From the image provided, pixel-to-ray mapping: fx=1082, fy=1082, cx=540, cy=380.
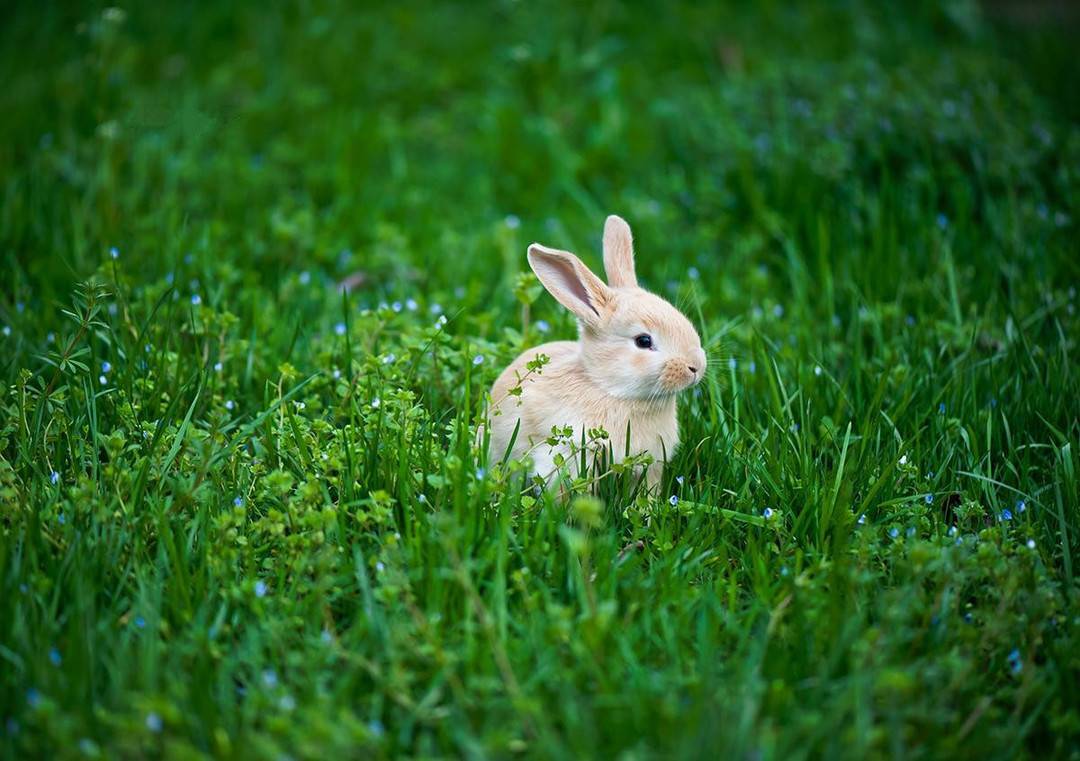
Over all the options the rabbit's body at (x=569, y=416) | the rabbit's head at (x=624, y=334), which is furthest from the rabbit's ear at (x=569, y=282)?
the rabbit's body at (x=569, y=416)

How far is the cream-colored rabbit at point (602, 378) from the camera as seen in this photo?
3.16m

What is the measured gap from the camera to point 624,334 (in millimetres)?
3223

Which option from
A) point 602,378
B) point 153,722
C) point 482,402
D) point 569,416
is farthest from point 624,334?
point 153,722

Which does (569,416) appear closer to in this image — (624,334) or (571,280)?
(624,334)

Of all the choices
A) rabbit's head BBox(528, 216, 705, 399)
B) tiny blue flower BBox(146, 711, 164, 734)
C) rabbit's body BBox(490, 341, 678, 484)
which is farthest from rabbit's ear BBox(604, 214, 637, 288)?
tiny blue flower BBox(146, 711, 164, 734)

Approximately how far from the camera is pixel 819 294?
4586mm

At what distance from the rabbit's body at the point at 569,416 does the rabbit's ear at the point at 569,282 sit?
149 millimetres

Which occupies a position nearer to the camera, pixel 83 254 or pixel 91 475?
pixel 91 475

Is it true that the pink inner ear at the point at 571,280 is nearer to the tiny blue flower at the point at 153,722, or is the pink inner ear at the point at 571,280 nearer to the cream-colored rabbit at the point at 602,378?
the cream-colored rabbit at the point at 602,378

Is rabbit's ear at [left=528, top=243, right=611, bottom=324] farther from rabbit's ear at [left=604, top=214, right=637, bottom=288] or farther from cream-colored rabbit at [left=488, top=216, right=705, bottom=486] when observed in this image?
rabbit's ear at [left=604, top=214, right=637, bottom=288]

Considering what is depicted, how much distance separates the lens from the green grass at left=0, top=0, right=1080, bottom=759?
240 cm

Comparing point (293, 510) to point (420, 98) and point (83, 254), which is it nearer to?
point (83, 254)

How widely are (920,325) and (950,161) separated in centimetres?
157

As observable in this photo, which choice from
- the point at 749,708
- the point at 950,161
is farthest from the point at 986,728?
the point at 950,161
